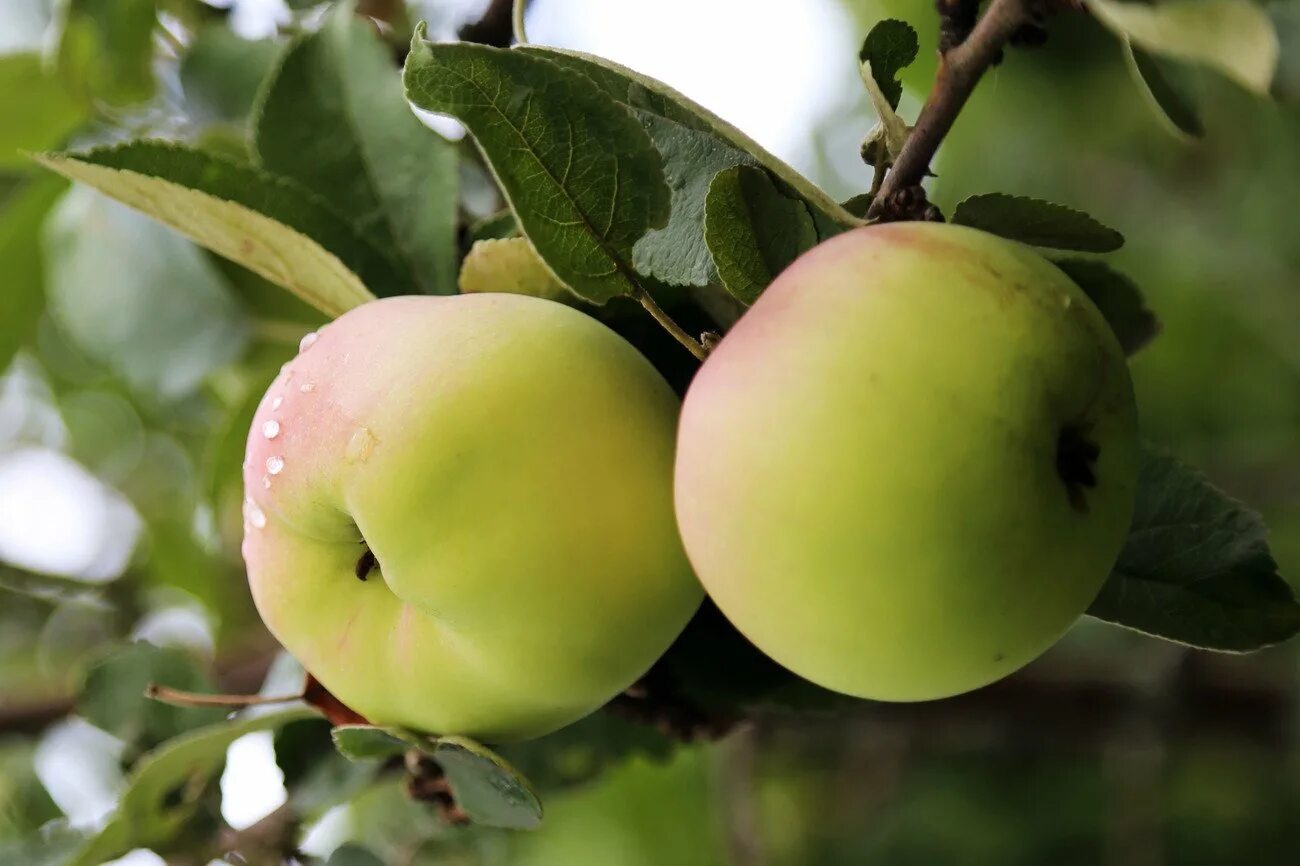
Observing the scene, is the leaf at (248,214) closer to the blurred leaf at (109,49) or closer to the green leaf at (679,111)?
the green leaf at (679,111)

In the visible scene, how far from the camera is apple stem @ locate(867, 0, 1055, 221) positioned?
405mm

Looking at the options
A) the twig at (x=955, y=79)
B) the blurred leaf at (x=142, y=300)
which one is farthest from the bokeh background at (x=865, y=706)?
the twig at (x=955, y=79)

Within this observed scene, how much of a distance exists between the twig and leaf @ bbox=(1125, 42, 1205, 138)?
72 millimetres

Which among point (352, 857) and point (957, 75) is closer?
point (957, 75)

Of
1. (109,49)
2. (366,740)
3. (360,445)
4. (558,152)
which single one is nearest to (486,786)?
(366,740)

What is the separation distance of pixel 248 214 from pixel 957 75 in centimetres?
32

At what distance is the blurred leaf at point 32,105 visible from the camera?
2.99 feet

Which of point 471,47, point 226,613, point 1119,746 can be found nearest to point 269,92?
point 471,47

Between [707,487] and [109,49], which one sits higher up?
[707,487]

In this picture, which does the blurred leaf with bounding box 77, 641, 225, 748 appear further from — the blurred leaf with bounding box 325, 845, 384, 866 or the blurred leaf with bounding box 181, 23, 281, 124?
the blurred leaf with bounding box 181, 23, 281, 124

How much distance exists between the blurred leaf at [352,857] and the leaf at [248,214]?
309 mm

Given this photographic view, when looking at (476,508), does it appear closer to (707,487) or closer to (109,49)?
(707,487)

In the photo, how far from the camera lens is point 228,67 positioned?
82 cm

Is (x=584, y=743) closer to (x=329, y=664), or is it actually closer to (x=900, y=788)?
(x=329, y=664)
